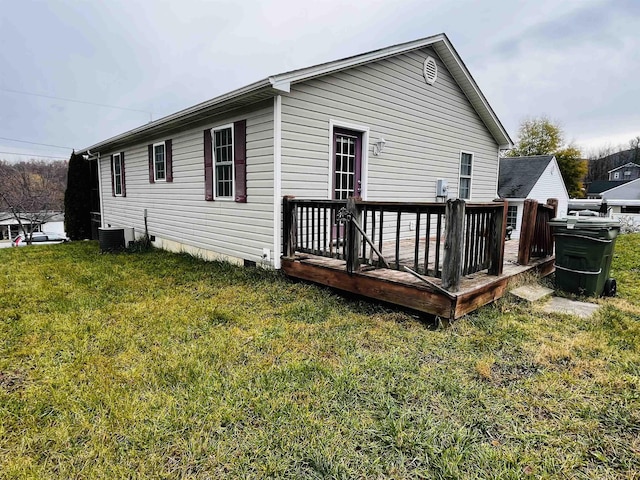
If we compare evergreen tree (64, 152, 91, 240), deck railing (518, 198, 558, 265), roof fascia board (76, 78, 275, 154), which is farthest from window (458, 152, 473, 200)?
evergreen tree (64, 152, 91, 240)

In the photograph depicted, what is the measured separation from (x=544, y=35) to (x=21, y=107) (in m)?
37.9

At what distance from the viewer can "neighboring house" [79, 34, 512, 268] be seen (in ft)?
17.1

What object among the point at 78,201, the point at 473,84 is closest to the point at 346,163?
the point at 473,84

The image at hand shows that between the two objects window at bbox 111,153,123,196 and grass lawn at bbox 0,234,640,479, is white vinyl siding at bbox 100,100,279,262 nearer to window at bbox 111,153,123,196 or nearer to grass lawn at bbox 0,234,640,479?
window at bbox 111,153,123,196

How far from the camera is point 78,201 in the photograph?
43.8 feet

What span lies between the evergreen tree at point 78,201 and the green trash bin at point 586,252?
15.0 meters

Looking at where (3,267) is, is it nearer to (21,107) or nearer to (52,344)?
(52,344)

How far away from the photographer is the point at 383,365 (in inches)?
105

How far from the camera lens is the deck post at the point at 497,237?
3828 mm

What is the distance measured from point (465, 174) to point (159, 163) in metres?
7.62

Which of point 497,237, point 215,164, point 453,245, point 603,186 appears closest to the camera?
point 453,245

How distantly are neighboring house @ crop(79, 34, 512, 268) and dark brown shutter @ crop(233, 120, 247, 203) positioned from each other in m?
0.02

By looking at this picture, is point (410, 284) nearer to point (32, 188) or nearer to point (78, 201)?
point (78, 201)

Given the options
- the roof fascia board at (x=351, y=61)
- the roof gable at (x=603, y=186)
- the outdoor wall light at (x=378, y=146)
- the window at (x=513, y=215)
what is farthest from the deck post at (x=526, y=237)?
the roof gable at (x=603, y=186)
